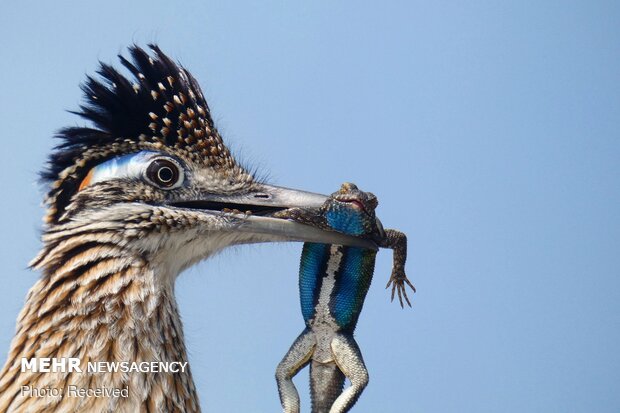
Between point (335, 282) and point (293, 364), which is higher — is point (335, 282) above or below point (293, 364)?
above

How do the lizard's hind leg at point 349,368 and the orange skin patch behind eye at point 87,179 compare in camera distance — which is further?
the orange skin patch behind eye at point 87,179

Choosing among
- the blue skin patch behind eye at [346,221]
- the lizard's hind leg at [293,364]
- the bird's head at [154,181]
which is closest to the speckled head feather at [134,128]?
the bird's head at [154,181]

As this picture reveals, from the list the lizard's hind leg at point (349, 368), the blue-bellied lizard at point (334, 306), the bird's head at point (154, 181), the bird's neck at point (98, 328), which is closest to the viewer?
the lizard's hind leg at point (349, 368)

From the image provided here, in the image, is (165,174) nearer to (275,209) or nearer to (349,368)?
(275,209)

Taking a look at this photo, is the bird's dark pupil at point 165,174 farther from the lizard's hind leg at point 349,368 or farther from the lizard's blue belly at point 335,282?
the lizard's hind leg at point 349,368

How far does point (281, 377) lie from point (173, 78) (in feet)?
7.98

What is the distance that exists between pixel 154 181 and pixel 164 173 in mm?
85

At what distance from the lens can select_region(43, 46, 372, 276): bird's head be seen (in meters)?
5.54

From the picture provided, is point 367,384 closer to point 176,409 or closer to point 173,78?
point 176,409

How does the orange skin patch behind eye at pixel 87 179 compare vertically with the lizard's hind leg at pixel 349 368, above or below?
above

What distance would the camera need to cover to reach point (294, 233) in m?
5.31

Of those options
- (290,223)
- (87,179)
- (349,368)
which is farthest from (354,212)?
(87,179)

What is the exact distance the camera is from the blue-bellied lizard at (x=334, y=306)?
15.0 feet

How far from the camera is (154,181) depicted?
572cm
